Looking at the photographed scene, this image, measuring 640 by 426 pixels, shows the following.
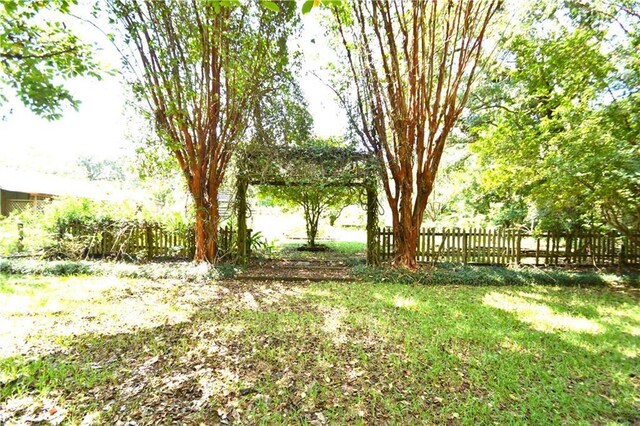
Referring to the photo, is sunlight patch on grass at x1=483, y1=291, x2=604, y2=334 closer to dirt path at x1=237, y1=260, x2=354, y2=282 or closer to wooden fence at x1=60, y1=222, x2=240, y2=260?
dirt path at x1=237, y1=260, x2=354, y2=282

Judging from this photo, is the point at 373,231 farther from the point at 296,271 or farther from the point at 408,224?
the point at 296,271

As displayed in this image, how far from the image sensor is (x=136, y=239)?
9141 millimetres

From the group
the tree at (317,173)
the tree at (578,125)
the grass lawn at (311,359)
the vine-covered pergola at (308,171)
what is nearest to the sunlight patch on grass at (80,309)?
the grass lawn at (311,359)

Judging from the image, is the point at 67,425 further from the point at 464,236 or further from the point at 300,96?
the point at 464,236

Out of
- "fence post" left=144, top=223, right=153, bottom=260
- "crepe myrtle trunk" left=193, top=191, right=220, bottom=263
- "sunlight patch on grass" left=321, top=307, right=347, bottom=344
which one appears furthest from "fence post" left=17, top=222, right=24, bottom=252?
"sunlight patch on grass" left=321, top=307, right=347, bottom=344

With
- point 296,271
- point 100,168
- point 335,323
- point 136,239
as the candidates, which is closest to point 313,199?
point 296,271

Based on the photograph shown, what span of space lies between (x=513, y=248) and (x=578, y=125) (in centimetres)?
391

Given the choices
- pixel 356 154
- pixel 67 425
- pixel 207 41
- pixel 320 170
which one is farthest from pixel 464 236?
pixel 67 425

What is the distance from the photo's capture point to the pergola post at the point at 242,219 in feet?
28.8

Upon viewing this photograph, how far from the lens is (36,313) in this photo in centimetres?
465

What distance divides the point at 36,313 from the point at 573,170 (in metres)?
11.1

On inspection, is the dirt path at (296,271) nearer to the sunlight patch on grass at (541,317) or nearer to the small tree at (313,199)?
the small tree at (313,199)

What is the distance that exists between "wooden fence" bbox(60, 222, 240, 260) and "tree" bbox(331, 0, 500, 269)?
537cm

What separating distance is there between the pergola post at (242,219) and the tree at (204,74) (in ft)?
2.69
